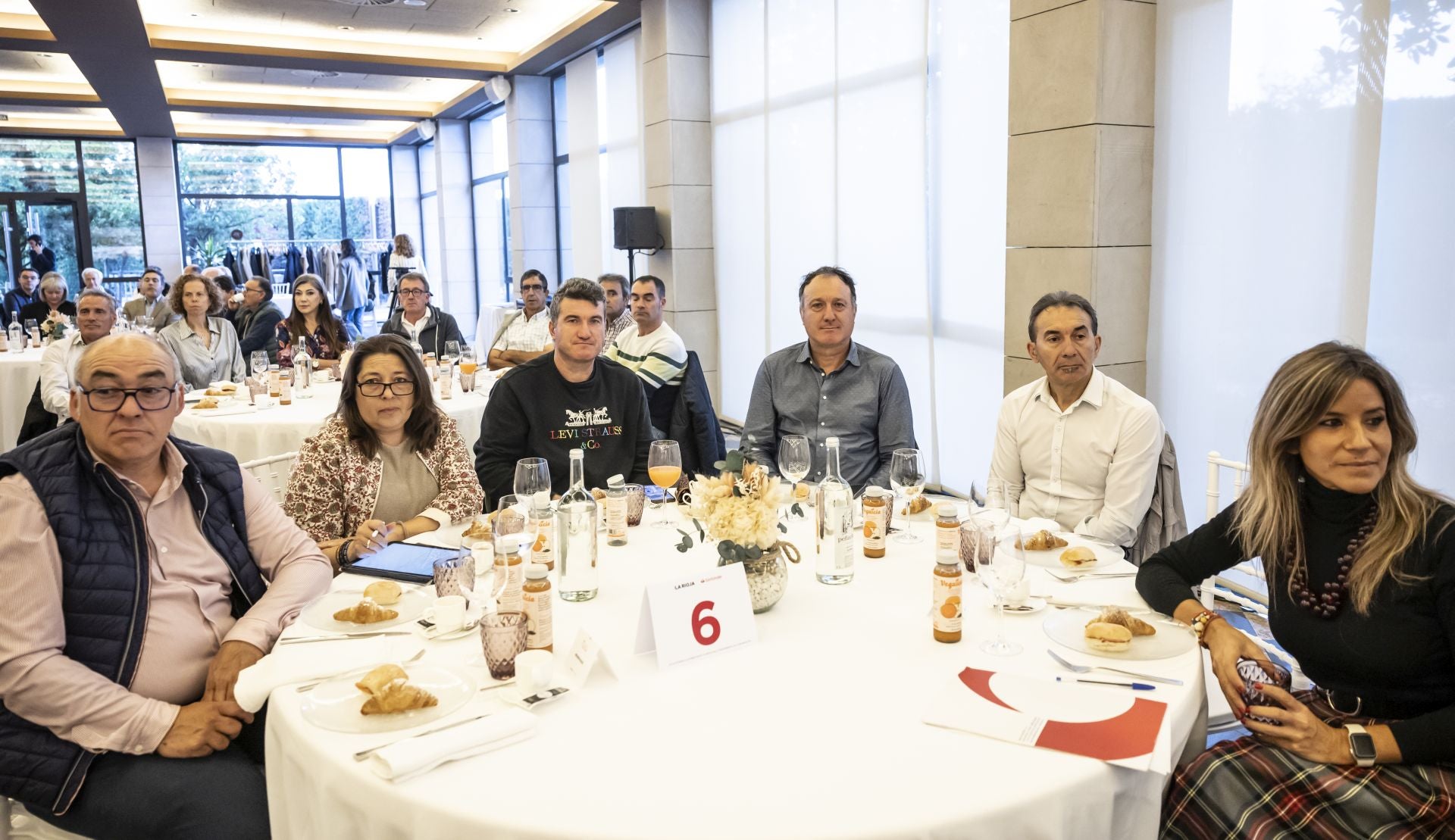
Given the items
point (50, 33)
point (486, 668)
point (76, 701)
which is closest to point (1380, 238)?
point (486, 668)

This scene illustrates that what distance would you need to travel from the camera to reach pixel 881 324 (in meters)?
6.77

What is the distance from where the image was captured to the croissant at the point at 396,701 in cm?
160

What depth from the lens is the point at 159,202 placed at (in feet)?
54.2

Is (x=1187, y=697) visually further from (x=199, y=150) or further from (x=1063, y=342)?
(x=199, y=150)

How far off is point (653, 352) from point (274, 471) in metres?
2.00

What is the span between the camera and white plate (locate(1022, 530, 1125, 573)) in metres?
2.33

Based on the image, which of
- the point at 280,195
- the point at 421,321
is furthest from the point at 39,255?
the point at 421,321

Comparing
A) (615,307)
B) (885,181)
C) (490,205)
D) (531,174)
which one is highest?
(531,174)

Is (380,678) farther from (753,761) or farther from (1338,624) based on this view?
(1338,624)

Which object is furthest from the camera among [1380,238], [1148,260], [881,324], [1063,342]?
[881,324]

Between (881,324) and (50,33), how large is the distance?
330 inches

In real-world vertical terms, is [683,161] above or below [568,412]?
above

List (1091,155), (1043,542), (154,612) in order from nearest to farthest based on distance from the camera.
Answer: (154,612) < (1043,542) < (1091,155)

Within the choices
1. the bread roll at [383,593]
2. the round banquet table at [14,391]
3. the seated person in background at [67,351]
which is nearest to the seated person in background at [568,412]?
the bread roll at [383,593]
